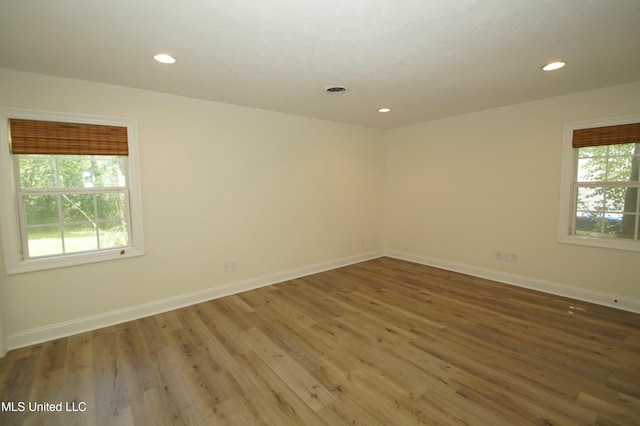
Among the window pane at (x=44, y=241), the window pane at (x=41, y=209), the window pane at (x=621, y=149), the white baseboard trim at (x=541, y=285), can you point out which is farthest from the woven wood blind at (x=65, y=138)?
the window pane at (x=621, y=149)

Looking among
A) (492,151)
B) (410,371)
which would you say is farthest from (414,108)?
(410,371)

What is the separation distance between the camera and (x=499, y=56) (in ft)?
7.65

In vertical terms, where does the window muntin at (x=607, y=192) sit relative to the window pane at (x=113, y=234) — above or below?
above

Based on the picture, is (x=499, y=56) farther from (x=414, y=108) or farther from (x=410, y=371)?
(x=410, y=371)

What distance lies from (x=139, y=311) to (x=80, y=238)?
0.98 meters

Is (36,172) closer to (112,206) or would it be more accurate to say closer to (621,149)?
(112,206)

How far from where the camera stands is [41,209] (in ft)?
8.79

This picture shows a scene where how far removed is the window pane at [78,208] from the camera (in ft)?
9.15

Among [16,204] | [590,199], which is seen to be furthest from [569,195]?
[16,204]

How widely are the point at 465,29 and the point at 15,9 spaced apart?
9.18 feet

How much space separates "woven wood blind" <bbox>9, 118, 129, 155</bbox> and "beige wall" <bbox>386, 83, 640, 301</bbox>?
435cm

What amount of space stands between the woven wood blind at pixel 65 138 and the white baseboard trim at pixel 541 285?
475 centimetres

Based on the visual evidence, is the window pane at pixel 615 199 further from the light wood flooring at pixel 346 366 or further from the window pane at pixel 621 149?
the light wood flooring at pixel 346 366

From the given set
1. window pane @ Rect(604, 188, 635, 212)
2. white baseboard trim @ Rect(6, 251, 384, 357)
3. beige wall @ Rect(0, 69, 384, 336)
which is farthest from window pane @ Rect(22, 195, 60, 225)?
window pane @ Rect(604, 188, 635, 212)
